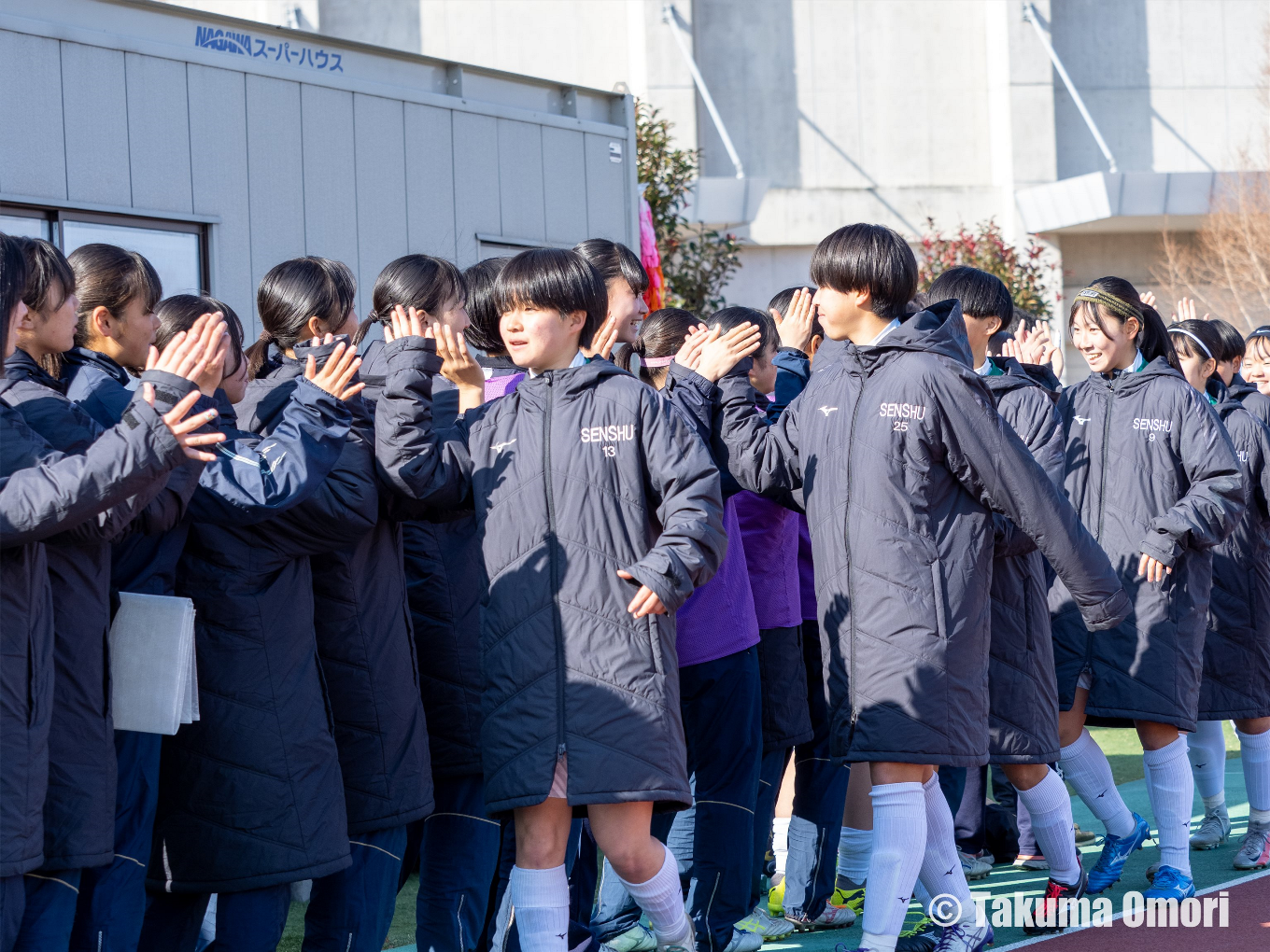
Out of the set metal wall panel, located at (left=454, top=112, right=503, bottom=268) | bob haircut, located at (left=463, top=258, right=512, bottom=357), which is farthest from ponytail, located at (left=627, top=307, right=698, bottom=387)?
metal wall panel, located at (left=454, top=112, right=503, bottom=268)

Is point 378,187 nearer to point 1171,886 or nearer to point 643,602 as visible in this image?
point 643,602

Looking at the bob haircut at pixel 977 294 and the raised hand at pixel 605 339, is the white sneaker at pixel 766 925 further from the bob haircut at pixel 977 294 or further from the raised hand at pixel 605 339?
the bob haircut at pixel 977 294

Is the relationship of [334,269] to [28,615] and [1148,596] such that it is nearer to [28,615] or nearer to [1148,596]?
[28,615]

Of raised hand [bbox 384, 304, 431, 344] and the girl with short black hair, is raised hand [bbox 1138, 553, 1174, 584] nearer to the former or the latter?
the girl with short black hair

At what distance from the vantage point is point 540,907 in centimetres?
346

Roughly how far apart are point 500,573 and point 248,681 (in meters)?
0.64

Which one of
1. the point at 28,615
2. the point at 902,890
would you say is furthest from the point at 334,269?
the point at 902,890

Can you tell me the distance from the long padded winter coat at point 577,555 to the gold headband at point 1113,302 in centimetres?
229

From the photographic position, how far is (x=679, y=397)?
168 inches

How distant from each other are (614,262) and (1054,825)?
2.21 m

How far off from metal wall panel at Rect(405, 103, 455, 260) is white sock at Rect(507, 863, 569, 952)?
4668mm

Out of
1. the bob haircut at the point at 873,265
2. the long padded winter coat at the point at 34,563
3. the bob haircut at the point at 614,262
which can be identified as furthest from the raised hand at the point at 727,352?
the long padded winter coat at the point at 34,563

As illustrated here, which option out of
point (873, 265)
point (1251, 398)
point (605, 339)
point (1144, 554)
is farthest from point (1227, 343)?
A: point (605, 339)

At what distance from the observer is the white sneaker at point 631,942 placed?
4.57 metres
